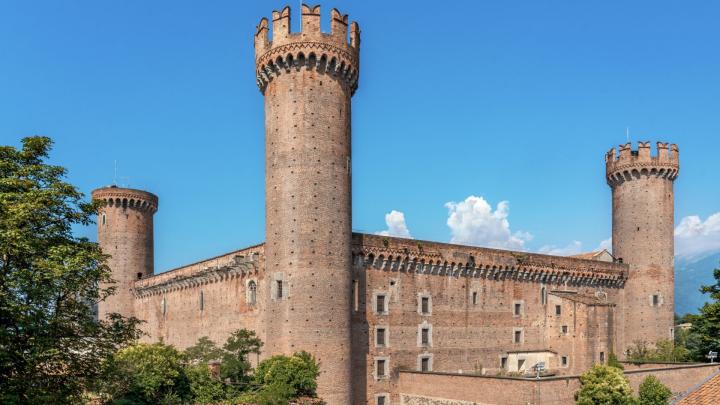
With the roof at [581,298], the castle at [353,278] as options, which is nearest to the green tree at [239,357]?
the castle at [353,278]

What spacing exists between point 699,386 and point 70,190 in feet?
80.4

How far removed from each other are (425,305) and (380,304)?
3432 mm

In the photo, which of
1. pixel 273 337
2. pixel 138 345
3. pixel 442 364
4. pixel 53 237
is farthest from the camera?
pixel 442 364

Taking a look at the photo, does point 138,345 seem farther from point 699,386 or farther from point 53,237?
point 699,386

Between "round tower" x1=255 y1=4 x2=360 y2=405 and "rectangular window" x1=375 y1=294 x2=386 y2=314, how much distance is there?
13.2 ft

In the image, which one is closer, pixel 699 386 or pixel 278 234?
pixel 699 386

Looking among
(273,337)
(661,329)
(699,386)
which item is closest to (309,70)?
(273,337)

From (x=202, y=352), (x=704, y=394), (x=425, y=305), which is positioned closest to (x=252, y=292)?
(x=202, y=352)

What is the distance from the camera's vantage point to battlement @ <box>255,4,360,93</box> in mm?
31375

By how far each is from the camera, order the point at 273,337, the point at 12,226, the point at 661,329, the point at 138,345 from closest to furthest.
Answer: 1. the point at 12,226
2. the point at 138,345
3. the point at 273,337
4. the point at 661,329

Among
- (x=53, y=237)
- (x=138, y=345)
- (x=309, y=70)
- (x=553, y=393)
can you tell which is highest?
(x=309, y=70)

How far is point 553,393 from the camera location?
2947 centimetres

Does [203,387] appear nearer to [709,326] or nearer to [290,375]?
[290,375]

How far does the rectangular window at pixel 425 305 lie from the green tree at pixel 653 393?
39.2 ft
